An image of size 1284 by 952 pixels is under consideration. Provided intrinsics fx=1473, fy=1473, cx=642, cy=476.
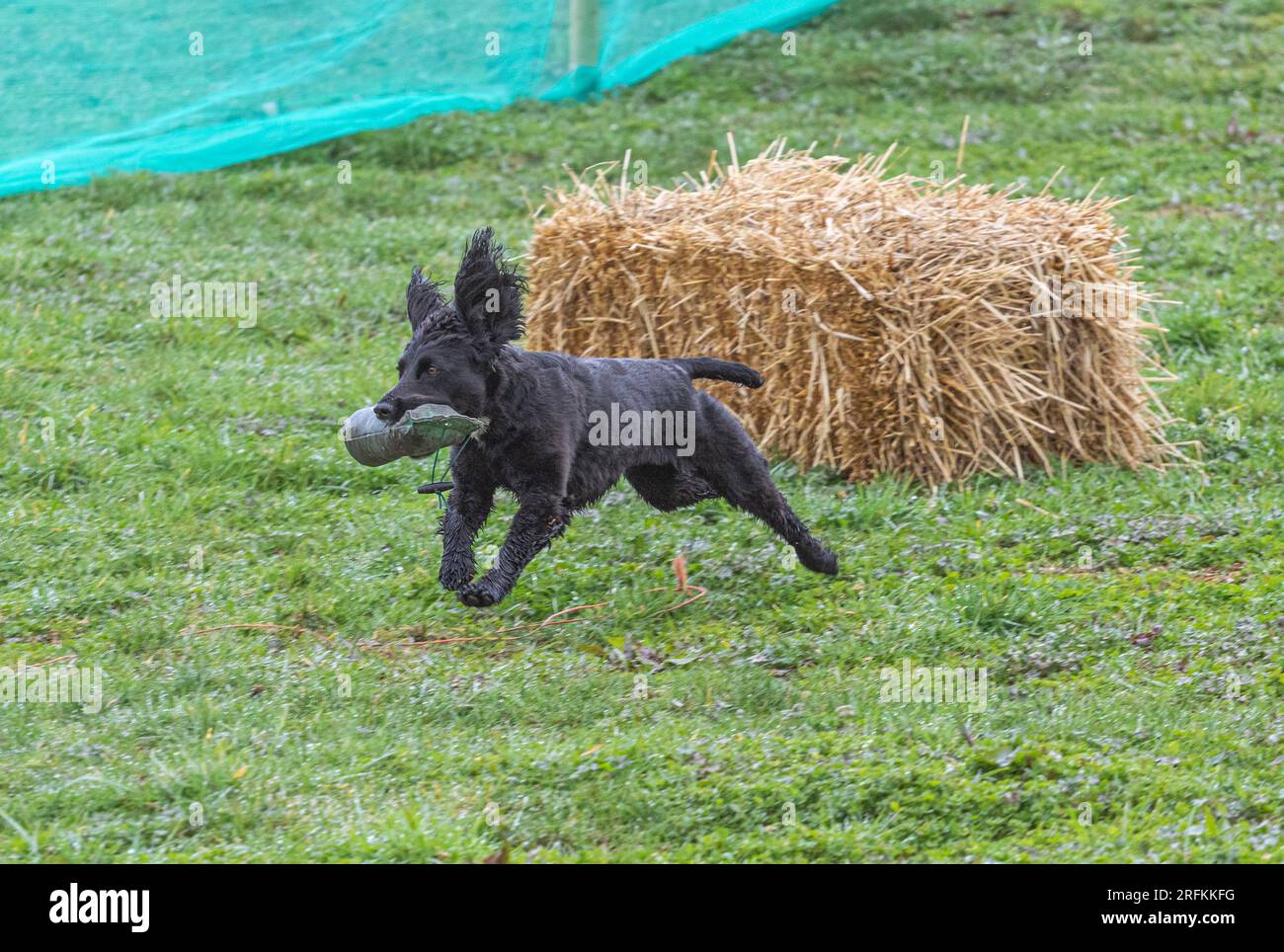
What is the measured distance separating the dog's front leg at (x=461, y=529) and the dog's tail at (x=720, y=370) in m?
1.24

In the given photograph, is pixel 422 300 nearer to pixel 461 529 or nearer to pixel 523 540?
pixel 461 529

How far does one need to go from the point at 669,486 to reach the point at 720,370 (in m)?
0.61

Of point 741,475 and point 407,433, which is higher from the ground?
point 407,433

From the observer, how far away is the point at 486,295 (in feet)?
19.3

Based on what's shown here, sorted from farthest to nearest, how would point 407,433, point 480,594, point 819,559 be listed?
point 819,559
point 480,594
point 407,433

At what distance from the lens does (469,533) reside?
6.24 metres

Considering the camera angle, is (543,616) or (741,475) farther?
(741,475)

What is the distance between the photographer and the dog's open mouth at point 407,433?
569 cm

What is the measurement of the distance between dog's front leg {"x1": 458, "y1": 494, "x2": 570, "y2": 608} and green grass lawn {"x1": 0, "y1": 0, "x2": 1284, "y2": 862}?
15.9 inches

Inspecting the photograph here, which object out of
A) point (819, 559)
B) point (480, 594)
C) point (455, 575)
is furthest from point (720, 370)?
point (480, 594)

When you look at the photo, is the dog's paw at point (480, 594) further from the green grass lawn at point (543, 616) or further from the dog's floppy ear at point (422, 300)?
the dog's floppy ear at point (422, 300)

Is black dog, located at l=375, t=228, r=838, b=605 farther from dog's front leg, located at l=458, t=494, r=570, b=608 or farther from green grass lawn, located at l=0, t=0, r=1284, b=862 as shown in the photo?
green grass lawn, located at l=0, t=0, r=1284, b=862

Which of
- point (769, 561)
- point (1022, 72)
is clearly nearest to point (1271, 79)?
point (1022, 72)

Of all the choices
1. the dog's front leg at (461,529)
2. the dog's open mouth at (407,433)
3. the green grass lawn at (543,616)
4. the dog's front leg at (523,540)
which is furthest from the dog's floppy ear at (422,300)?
the green grass lawn at (543,616)
